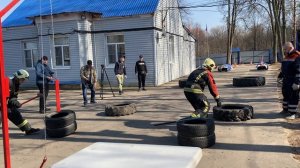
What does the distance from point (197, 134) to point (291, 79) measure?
386 cm

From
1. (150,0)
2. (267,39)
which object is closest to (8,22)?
(150,0)

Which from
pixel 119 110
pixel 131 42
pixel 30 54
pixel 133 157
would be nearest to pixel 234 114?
pixel 119 110

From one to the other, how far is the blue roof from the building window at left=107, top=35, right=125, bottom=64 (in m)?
1.36

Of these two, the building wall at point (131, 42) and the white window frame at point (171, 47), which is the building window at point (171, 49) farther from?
the building wall at point (131, 42)

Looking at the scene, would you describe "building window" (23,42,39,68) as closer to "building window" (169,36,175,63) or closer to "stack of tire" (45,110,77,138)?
"building window" (169,36,175,63)

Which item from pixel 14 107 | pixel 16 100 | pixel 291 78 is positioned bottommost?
pixel 14 107

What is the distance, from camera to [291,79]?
356 inches

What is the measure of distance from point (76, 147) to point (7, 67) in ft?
60.1

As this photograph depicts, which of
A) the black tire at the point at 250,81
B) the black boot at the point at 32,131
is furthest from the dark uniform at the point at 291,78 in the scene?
the black tire at the point at 250,81

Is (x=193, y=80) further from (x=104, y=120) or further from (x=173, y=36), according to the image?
(x=173, y=36)

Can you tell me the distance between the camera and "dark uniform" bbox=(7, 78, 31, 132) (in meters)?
7.62

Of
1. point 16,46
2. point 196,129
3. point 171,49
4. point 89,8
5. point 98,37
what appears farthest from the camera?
point 171,49

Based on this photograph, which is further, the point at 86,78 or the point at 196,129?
the point at 86,78

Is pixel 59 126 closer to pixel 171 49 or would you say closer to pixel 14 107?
pixel 14 107
